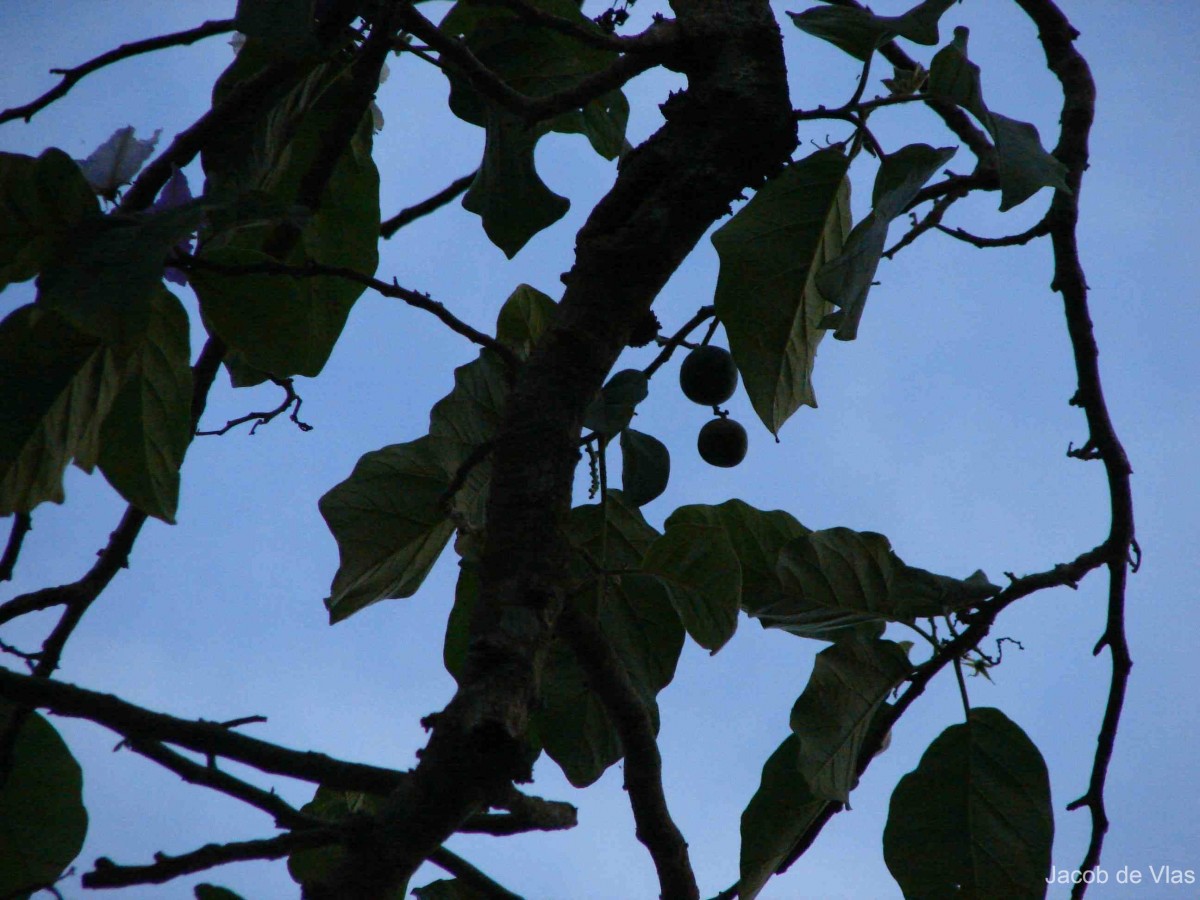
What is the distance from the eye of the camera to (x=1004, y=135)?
3.25 feet

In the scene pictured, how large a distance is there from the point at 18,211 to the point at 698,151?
600mm

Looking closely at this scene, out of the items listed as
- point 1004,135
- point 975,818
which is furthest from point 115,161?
point 975,818

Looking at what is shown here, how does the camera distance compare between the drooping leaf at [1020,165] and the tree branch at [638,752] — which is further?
the tree branch at [638,752]

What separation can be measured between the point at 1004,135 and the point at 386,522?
827 millimetres

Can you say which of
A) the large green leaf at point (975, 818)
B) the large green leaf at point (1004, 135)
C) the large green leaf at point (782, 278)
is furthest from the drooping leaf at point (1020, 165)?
the large green leaf at point (975, 818)

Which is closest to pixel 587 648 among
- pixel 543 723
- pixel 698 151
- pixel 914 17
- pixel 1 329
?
pixel 543 723

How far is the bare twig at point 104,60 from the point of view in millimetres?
1325

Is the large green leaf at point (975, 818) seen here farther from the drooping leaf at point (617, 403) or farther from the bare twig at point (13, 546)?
the bare twig at point (13, 546)

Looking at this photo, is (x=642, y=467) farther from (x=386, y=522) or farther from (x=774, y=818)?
(x=774, y=818)

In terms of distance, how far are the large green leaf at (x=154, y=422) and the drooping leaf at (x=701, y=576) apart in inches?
21.9

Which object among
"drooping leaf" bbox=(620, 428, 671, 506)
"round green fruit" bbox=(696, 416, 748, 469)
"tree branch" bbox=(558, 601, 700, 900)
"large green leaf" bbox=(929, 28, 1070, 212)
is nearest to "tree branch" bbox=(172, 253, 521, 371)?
"tree branch" bbox=(558, 601, 700, 900)

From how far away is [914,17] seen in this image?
1045mm

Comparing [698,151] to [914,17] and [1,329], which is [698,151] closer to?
[914,17]

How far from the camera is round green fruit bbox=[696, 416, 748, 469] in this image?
5.53ft
